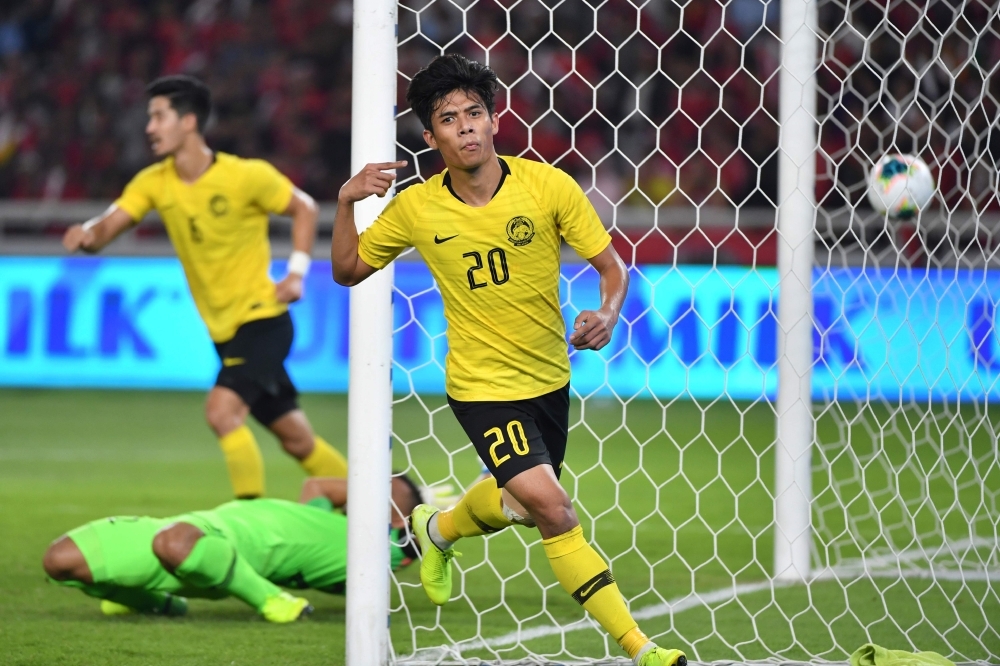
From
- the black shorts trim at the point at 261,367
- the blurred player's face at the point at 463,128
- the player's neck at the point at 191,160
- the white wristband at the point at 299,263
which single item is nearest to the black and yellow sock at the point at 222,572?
the black shorts trim at the point at 261,367

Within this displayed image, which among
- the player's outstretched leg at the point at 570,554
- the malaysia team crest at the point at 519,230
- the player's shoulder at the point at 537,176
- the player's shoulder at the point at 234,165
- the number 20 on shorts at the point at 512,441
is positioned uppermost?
the player's shoulder at the point at 234,165

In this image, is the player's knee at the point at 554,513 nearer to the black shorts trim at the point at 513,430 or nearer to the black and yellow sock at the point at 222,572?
the black shorts trim at the point at 513,430

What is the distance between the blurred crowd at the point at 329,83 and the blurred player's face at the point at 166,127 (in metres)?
5.51

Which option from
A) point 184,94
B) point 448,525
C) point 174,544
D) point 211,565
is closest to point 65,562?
point 174,544

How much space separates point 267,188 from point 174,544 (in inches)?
81.9

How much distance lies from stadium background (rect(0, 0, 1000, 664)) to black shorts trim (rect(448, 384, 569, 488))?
899 millimetres

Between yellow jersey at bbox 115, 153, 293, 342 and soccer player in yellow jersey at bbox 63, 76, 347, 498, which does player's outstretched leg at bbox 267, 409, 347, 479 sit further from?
yellow jersey at bbox 115, 153, 293, 342

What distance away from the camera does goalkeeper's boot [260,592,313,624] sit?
4208mm

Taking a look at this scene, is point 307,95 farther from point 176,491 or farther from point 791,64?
A: point 791,64

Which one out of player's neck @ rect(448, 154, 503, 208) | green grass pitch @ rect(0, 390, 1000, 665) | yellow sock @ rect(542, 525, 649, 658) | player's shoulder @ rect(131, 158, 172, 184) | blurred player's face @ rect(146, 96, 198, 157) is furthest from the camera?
player's shoulder @ rect(131, 158, 172, 184)

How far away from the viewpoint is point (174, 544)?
398 centimetres

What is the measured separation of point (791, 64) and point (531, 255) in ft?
5.55

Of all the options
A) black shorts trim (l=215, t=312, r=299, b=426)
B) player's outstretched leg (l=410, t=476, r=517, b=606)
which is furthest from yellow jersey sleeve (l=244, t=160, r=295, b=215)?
player's outstretched leg (l=410, t=476, r=517, b=606)

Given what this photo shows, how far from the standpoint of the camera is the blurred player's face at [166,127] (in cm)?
554
